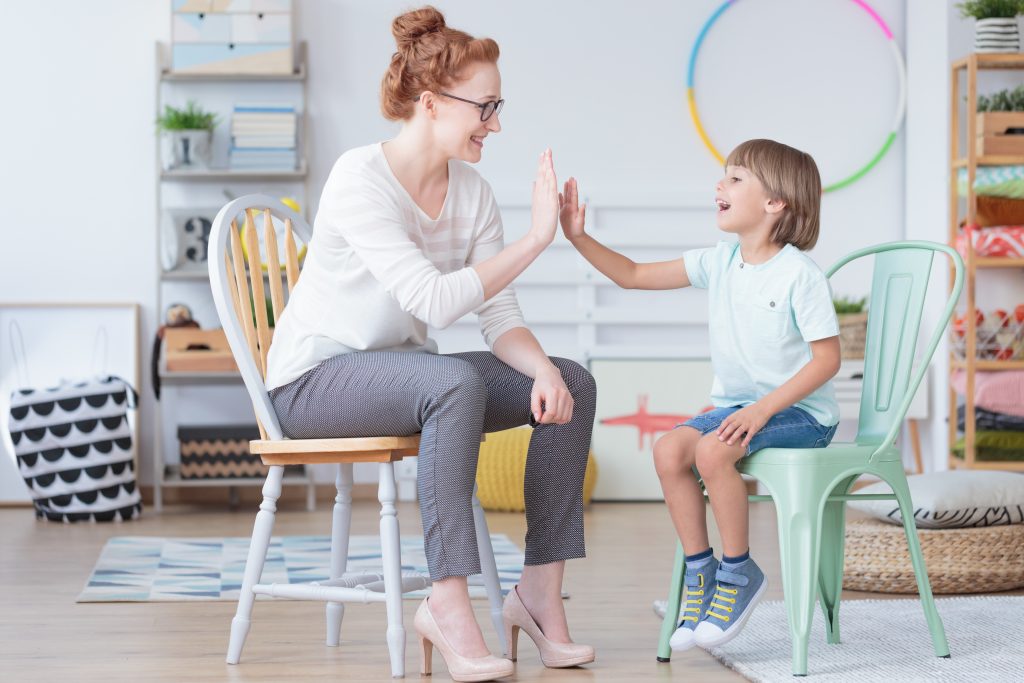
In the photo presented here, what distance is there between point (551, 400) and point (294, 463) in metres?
0.43

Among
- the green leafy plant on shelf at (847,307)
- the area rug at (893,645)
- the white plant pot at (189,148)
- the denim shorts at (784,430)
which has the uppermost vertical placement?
the white plant pot at (189,148)

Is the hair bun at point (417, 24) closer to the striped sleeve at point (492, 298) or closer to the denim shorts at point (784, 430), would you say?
the striped sleeve at point (492, 298)

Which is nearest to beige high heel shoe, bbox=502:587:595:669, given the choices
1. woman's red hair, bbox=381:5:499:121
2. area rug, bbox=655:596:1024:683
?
area rug, bbox=655:596:1024:683

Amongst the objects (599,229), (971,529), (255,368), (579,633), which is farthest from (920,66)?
(255,368)

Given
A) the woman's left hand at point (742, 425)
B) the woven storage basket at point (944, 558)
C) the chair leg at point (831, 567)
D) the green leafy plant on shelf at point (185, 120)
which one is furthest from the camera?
the green leafy plant on shelf at point (185, 120)

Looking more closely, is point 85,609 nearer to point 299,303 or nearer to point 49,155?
point 299,303

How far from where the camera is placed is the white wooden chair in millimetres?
1902

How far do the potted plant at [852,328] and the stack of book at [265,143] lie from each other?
1.91 m

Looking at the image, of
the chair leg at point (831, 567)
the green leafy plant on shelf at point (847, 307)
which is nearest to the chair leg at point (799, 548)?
the chair leg at point (831, 567)

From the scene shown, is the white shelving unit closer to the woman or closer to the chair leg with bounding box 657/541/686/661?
the woman

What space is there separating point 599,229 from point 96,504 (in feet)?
6.37

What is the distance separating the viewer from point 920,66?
4445 mm

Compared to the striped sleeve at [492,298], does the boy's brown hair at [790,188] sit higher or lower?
higher

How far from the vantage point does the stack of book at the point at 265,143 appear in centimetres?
421
